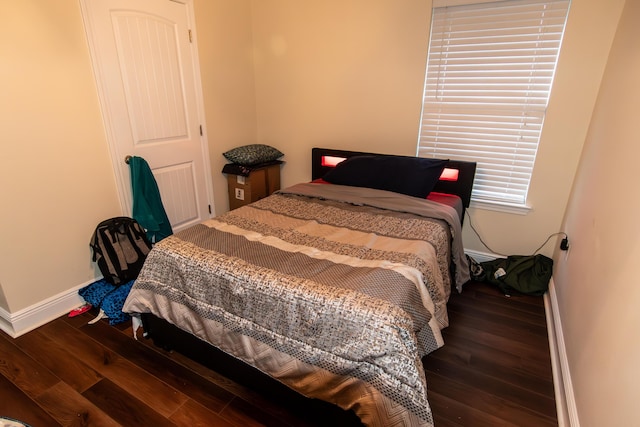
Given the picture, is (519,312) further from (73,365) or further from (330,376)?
(73,365)

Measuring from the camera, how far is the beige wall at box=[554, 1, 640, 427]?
1.09 m

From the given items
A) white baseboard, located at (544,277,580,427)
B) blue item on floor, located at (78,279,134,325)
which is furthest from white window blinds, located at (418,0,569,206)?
blue item on floor, located at (78,279,134,325)

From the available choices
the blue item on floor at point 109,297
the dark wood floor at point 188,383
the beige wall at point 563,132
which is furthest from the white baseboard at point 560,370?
the blue item on floor at point 109,297

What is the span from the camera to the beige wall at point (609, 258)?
1088 millimetres

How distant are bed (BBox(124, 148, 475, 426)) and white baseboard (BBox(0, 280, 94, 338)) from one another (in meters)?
0.82

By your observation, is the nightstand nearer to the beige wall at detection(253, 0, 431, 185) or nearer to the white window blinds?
the beige wall at detection(253, 0, 431, 185)

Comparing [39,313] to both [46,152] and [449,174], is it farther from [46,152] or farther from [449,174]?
[449,174]

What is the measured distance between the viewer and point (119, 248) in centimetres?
241

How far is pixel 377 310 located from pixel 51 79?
2304mm

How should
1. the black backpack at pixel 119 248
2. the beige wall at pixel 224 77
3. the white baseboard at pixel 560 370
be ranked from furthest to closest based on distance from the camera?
the beige wall at pixel 224 77 → the black backpack at pixel 119 248 → the white baseboard at pixel 560 370

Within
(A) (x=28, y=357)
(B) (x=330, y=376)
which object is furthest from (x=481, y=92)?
(A) (x=28, y=357)

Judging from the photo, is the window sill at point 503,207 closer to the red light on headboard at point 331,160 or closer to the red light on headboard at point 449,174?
the red light on headboard at point 449,174

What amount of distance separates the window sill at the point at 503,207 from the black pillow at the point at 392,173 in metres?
0.54

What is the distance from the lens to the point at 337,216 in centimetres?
222
